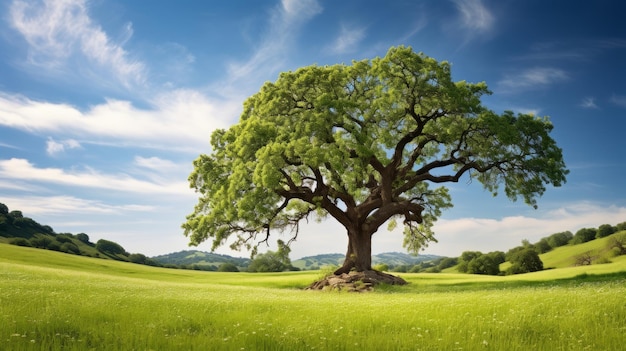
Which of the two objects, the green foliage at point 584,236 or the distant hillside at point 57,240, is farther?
the distant hillside at point 57,240

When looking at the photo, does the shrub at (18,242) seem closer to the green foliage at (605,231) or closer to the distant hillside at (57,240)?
the distant hillside at (57,240)

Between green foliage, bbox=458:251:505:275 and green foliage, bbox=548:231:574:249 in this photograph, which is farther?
green foliage, bbox=548:231:574:249

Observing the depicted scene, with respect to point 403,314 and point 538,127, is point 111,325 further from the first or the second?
point 538,127

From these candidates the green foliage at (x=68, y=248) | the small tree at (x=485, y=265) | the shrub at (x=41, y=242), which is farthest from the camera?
the green foliage at (x=68, y=248)

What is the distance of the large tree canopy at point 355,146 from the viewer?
34594mm

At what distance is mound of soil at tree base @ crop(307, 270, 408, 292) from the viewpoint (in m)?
34.7

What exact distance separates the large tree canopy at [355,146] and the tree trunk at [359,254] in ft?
0.31

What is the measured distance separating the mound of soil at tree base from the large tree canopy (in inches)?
82.9

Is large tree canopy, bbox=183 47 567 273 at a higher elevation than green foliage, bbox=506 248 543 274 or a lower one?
higher

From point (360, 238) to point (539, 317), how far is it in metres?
28.7

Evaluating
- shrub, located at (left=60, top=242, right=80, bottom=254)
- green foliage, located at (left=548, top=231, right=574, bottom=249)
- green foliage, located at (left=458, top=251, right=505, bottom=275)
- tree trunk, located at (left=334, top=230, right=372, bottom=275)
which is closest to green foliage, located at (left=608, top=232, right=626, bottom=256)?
green foliage, located at (left=458, top=251, right=505, bottom=275)

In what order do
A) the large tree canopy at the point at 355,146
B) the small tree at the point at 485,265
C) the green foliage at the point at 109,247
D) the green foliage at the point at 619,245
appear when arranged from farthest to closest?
the green foliage at the point at 109,247 → the small tree at the point at 485,265 → the green foliage at the point at 619,245 → the large tree canopy at the point at 355,146

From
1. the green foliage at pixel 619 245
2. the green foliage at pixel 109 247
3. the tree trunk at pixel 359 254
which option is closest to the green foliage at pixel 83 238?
the green foliage at pixel 109 247

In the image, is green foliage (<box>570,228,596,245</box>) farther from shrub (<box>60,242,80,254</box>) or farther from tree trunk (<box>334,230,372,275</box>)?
shrub (<box>60,242,80,254</box>)
